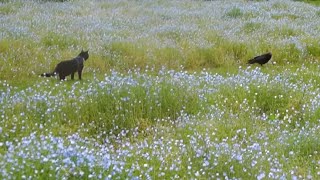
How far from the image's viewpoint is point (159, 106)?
658 cm

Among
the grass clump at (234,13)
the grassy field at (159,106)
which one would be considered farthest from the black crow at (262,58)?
the grass clump at (234,13)

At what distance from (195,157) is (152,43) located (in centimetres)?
690

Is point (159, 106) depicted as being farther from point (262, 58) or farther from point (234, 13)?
point (234, 13)

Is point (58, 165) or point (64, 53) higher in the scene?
point (58, 165)

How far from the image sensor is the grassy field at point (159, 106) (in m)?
4.51

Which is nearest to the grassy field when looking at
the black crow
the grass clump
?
the black crow

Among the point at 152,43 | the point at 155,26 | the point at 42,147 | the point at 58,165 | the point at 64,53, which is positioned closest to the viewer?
the point at 58,165

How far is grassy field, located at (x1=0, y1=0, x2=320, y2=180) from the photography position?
14.8 feet

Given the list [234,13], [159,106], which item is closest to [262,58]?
[159,106]

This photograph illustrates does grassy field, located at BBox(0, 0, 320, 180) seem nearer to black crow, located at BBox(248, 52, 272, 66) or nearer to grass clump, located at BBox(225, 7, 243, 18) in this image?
black crow, located at BBox(248, 52, 272, 66)

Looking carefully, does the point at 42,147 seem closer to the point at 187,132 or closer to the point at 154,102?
the point at 187,132

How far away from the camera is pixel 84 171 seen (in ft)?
13.3

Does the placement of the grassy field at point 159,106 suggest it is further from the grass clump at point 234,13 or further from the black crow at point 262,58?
the grass clump at point 234,13

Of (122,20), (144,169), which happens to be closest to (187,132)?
(144,169)
